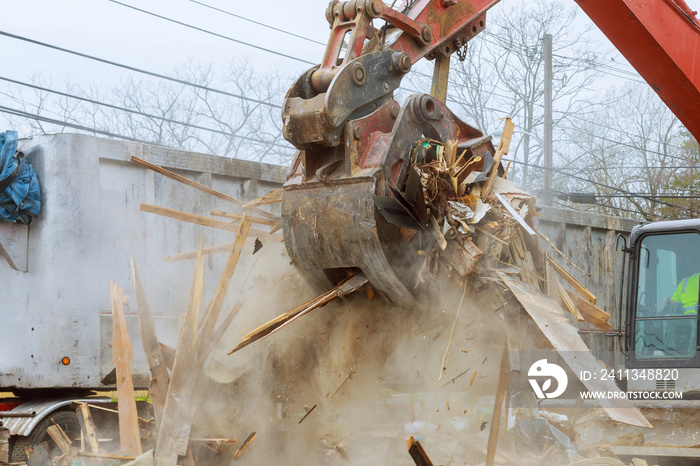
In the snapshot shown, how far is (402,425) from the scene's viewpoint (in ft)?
13.6

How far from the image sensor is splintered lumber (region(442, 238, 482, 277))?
3232mm

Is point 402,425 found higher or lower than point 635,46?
lower

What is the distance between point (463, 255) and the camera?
10.7 feet

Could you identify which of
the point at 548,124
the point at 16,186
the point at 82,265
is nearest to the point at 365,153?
the point at 82,265

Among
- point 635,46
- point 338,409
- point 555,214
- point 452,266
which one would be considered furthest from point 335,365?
point 555,214

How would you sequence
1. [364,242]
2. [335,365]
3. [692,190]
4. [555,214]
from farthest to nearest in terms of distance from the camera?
1. [692,190]
2. [555,214]
3. [335,365]
4. [364,242]

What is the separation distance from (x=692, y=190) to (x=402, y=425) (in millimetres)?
19648

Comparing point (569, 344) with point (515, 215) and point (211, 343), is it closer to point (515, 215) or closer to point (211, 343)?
point (515, 215)

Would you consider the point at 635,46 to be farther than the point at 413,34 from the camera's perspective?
Yes

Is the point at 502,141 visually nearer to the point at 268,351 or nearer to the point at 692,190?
the point at 268,351

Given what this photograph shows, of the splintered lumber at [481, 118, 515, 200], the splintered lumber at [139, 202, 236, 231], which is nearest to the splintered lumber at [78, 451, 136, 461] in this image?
the splintered lumber at [139, 202, 236, 231]

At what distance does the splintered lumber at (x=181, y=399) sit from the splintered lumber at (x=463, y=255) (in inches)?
55.8

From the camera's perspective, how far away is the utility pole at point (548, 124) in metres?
16.2

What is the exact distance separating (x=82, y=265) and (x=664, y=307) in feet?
13.3
